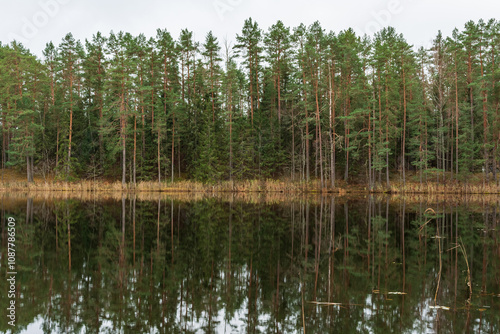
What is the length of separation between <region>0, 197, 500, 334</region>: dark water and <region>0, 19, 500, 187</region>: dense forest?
87.8ft

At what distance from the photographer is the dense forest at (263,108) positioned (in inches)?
1622

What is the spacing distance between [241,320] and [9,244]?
980 centimetres

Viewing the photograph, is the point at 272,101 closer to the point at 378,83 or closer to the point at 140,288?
the point at 378,83

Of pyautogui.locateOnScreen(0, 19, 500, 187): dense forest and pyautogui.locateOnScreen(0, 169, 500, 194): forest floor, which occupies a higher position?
pyautogui.locateOnScreen(0, 19, 500, 187): dense forest

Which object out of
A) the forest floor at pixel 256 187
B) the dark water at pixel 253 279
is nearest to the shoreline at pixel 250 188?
the forest floor at pixel 256 187

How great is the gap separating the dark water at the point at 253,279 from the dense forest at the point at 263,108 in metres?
26.8

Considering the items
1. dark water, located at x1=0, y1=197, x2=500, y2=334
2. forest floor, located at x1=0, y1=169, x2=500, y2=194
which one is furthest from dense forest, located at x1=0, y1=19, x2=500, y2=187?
dark water, located at x1=0, y1=197, x2=500, y2=334

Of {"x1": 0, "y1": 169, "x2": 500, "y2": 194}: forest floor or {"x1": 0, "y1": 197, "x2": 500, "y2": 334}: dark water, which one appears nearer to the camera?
{"x1": 0, "y1": 197, "x2": 500, "y2": 334}: dark water

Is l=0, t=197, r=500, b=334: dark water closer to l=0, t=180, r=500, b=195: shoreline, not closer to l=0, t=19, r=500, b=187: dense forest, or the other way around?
l=0, t=180, r=500, b=195: shoreline

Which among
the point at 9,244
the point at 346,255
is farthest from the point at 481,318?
the point at 9,244

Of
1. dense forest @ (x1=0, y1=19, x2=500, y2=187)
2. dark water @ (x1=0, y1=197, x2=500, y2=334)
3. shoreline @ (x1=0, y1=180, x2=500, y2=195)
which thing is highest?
dense forest @ (x1=0, y1=19, x2=500, y2=187)

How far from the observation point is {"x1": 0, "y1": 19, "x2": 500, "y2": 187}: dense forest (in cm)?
4119

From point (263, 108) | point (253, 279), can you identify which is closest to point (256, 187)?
point (263, 108)

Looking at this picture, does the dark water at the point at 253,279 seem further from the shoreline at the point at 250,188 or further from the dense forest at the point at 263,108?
the dense forest at the point at 263,108
